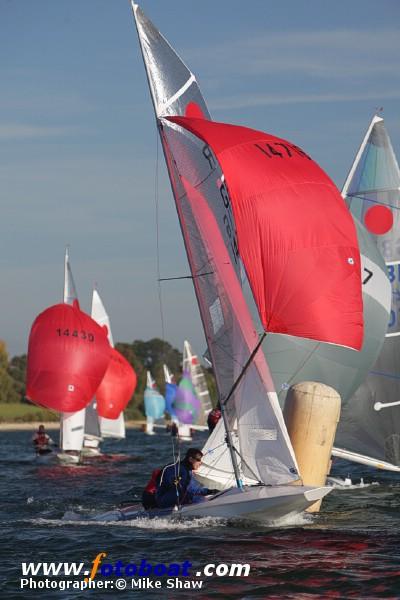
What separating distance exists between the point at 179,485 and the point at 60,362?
20331 mm

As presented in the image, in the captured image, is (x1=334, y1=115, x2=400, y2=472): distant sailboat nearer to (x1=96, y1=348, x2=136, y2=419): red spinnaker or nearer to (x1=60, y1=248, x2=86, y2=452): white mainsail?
(x1=60, y1=248, x2=86, y2=452): white mainsail

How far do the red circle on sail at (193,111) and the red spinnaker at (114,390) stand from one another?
99.0 ft

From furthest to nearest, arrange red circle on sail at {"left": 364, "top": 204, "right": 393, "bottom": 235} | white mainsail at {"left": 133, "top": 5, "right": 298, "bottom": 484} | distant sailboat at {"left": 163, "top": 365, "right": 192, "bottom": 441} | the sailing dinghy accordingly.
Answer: distant sailboat at {"left": 163, "top": 365, "right": 192, "bottom": 441} → red circle on sail at {"left": 364, "top": 204, "right": 393, "bottom": 235} → white mainsail at {"left": 133, "top": 5, "right": 298, "bottom": 484} → the sailing dinghy

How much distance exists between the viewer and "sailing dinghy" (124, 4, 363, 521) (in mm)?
15852

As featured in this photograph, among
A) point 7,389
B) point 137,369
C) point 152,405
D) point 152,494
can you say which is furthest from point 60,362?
point 137,369

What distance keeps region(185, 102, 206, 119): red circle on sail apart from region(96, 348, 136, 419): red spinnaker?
3018cm

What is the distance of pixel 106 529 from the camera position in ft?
58.9

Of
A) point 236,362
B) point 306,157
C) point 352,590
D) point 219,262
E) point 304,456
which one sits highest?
point 306,157

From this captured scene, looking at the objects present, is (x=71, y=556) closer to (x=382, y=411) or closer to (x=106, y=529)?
(x=106, y=529)

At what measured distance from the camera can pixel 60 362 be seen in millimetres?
37656

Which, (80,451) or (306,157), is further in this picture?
(80,451)

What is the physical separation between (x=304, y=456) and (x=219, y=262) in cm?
384

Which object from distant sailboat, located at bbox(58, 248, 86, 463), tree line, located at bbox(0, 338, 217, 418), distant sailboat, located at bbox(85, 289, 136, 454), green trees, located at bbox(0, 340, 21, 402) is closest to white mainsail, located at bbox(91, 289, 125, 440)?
distant sailboat, located at bbox(85, 289, 136, 454)

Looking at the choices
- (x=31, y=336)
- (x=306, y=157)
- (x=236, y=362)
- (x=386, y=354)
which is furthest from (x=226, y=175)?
(x=31, y=336)
